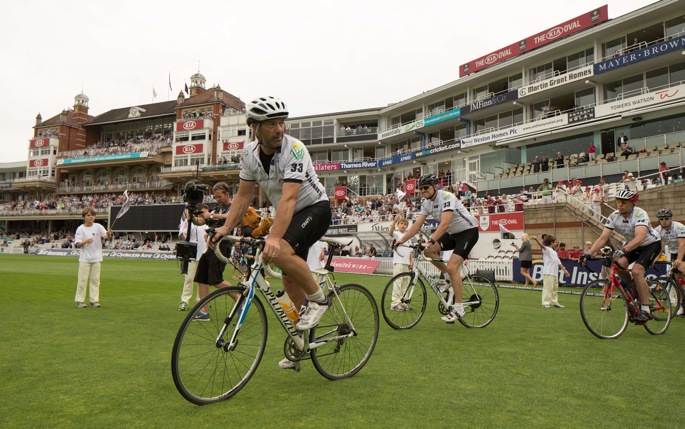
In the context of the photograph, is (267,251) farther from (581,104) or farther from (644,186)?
(581,104)

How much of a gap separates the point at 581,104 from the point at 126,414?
38088 mm

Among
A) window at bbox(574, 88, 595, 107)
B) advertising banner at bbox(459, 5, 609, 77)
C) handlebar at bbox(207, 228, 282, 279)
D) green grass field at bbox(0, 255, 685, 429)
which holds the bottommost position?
green grass field at bbox(0, 255, 685, 429)

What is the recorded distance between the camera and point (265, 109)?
3.85 m

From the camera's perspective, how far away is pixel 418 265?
7336 mm

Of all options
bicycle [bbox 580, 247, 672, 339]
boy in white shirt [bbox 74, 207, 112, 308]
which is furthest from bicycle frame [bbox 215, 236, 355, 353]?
boy in white shirt [bbox 74, 207, 112, 308]

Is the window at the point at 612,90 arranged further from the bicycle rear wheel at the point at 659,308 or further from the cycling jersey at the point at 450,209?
the cycling jersey at the point at 450,209

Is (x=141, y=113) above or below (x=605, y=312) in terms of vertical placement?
above

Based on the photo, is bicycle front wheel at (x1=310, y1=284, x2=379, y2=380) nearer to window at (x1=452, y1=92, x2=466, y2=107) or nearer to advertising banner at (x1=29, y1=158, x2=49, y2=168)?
window at (x1=452, y1=92, x2=466, y2=107)

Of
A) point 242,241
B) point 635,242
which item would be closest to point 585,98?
point 635,242

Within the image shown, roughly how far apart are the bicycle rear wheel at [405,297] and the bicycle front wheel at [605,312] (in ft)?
7.65

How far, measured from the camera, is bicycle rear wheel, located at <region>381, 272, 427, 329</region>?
7109 mm

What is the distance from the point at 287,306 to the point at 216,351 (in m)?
0.70

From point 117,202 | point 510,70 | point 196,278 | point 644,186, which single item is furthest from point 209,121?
point 196,278

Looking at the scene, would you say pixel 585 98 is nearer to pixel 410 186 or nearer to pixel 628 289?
pixel 410 186
